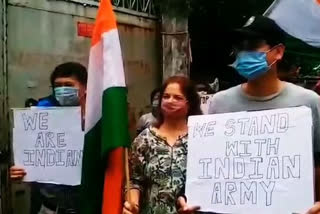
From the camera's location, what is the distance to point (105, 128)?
444cm

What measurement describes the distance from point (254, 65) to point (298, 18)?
2.96 meters

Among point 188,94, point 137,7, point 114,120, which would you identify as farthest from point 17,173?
point 137,7

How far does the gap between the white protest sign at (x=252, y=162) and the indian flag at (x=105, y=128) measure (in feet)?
2.02

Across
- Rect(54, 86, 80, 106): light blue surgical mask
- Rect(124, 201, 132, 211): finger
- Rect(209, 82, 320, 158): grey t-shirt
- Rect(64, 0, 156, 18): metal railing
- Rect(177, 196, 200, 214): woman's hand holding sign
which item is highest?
Rect(64, 0, 156, 18): metal railing

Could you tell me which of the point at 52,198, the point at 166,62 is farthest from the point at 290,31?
the point at 52,198

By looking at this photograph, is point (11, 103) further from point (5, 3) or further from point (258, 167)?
point (258, 167)

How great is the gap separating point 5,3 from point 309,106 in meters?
4.10

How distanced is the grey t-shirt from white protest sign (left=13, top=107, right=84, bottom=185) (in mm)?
1137

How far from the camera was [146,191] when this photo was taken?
4.30 meters

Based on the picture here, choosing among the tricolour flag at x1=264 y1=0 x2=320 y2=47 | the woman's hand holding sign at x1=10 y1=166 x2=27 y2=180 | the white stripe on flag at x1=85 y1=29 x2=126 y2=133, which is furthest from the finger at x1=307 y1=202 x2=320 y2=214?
the tricolour flag at x1=264 y1=0 x2=320 y2=47

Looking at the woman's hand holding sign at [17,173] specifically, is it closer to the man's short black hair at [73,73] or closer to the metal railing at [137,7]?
the man's short black hair at [73,73]

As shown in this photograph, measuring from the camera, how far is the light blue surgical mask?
15.9 ft

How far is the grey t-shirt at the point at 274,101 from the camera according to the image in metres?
3.62

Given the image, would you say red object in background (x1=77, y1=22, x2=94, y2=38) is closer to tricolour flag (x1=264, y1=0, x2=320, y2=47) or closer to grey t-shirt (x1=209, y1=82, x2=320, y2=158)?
tricolour flag (x1=264, y1=0, x2=320, y2=47)
